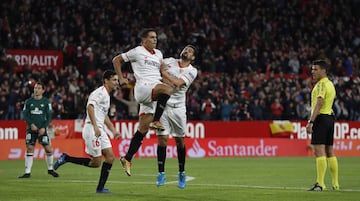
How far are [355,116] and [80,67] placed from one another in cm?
1359

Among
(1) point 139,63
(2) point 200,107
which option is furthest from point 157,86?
(2) point 200,107

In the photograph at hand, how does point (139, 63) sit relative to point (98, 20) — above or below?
below

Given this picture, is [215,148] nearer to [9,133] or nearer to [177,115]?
[9,133]

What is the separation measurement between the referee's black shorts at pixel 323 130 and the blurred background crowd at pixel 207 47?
18.1m

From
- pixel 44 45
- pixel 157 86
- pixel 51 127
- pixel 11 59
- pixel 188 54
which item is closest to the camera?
pixel 157 86

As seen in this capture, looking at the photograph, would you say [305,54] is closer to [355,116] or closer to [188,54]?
[355,116]

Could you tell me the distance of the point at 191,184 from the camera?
1889 centimetres

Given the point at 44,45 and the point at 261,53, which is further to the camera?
the point at 261,53

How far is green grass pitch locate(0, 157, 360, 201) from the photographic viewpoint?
605 inches

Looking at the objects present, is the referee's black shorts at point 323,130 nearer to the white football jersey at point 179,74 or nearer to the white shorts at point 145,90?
the white football jersey at point 179,74

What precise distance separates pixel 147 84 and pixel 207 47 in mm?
26956

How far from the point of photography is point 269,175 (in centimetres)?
2247

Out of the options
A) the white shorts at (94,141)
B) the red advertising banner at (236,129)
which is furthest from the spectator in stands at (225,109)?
the white shorts at (94,141)

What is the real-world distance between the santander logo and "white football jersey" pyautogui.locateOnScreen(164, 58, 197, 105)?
17.1 m
